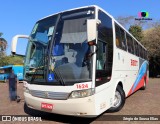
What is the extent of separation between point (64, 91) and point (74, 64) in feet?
2.50

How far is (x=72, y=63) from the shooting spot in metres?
6.79

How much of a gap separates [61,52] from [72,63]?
0.50 m

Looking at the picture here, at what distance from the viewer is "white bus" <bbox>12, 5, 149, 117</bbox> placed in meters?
6.62

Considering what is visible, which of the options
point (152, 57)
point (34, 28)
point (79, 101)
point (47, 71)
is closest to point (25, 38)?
point (34, 28)

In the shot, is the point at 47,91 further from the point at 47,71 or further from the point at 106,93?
the point at 106,93

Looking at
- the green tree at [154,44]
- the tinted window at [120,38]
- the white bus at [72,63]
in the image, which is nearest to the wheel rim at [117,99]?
the white bus at [72,63]

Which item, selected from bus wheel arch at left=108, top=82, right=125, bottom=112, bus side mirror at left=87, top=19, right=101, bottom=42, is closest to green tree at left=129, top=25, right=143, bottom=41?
bus wheel arch at left=108, top=82, right=125, bottom=112

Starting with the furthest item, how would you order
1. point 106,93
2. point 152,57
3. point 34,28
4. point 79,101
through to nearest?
point 152,57 → point 34,28 → point 106,93 → point 79,101

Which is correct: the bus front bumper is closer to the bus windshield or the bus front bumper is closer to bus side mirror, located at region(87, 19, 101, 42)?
the bus windshield

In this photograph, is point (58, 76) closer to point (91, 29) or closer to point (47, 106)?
point (47, 106)

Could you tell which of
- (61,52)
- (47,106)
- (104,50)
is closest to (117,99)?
(104,50)

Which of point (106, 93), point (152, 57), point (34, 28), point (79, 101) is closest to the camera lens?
point (79, 101)

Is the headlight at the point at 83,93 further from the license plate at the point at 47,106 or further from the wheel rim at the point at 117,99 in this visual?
the wheel rim at the point at 117,99

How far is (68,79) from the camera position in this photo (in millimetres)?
6707
